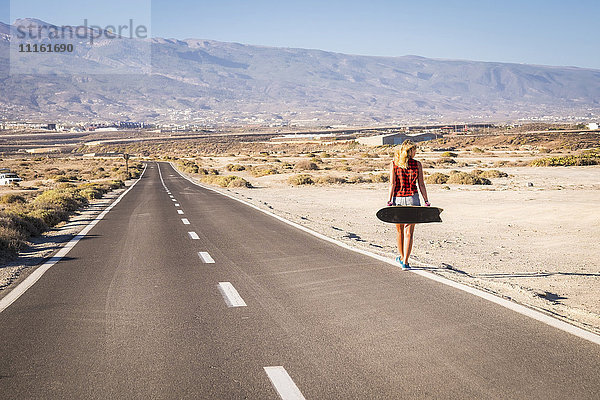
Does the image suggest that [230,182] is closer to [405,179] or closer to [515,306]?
[405,179]

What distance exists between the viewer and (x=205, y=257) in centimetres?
1145

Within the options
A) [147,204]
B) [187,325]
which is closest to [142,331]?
[187,325]

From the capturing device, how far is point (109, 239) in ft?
47.7

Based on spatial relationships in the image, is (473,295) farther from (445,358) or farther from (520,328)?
(445,358)

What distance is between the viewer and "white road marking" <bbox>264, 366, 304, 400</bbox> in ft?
15.4

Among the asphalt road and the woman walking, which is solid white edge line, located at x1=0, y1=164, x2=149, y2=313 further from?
the woman walking

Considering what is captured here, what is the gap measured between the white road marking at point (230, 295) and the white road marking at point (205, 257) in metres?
2.07

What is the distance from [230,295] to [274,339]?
209 centimetres

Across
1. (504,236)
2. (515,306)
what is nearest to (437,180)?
(504,236)

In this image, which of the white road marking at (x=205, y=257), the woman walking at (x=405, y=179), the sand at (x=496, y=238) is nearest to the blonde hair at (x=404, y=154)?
the woman walking at (x=405, y=179)

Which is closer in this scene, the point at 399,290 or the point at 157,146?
the point at 399,290

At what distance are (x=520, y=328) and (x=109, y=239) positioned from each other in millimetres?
10506

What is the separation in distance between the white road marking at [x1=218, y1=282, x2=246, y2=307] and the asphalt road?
0.16 ft

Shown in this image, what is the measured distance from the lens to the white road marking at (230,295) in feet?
25.1
